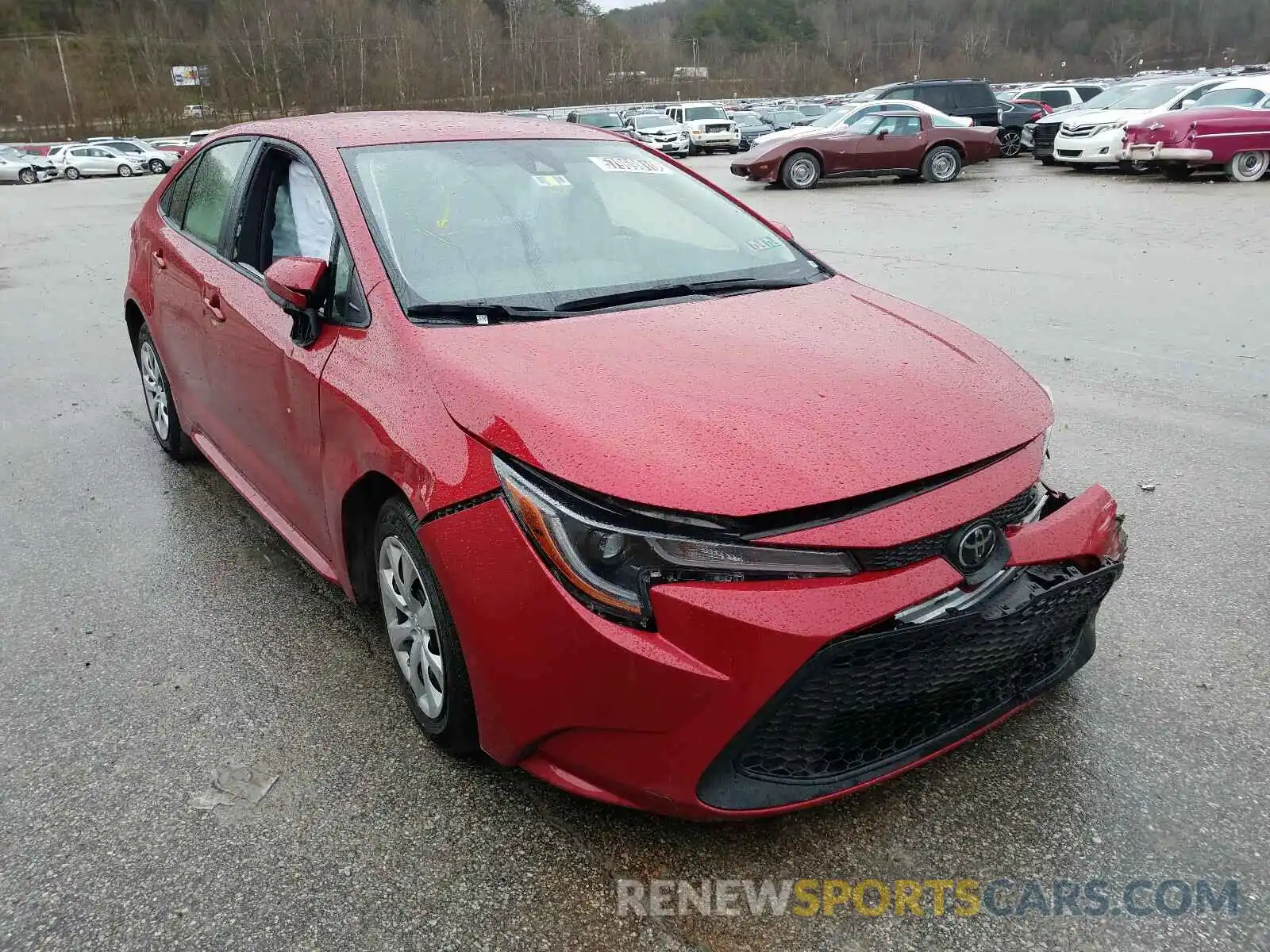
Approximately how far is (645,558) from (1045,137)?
21738 millimetres

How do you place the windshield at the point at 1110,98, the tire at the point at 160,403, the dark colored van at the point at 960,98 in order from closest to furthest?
the tire at the point at 160,403 < the windshield at the point at 1110,98 < the dark colored van at the point at 960,98

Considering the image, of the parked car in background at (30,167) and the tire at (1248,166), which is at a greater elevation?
the tire at (1248,166)

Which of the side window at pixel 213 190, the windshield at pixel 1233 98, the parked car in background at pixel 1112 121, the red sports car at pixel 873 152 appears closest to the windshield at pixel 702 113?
the red sports car at pixel 873 152

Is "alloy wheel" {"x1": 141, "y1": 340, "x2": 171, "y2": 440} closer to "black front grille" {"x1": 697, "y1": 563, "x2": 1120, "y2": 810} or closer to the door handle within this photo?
the door handle

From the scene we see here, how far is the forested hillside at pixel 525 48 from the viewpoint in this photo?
2960 inches

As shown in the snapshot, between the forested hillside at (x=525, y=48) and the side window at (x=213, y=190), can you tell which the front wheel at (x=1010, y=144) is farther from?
the forested hillside at (x=525, y=48)

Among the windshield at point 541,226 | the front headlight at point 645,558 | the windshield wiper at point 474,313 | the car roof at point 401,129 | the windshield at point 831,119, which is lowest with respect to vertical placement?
the front headlight at point 645,558

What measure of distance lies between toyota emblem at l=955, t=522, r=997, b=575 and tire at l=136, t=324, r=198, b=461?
3.73m

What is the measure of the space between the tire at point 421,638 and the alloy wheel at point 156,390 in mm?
2462

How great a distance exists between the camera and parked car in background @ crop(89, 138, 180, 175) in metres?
38.5

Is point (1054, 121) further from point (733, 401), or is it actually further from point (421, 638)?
point (421, 638)

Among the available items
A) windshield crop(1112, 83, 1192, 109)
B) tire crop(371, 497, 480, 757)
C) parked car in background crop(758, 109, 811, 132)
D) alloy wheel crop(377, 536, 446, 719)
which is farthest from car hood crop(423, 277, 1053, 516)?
parked car in background crop(758, 109, 811, 132)

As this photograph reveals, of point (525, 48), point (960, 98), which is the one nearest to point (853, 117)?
point (960, 98)

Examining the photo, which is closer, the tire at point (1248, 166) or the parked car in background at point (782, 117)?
the tire at point (1248, 166)
